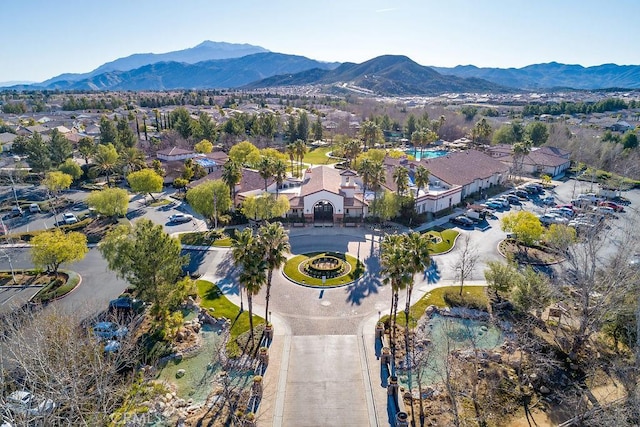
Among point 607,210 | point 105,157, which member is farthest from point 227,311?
point 607,210

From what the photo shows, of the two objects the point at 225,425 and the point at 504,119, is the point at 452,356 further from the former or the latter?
the point at 504,119

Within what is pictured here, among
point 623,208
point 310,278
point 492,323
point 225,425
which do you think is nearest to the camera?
point 225,425

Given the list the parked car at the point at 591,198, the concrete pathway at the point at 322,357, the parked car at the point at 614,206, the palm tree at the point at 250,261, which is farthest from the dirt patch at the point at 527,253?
the palm tree at the point at 250,261

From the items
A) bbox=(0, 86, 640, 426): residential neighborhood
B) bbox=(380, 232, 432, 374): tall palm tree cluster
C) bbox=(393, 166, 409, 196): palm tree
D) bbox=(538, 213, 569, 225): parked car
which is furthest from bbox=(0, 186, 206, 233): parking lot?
bbox=(538, 213, 569, 225): parked car

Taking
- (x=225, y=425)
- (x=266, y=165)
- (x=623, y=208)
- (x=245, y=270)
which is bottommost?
(x=225, y=425)

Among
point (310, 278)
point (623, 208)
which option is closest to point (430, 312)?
point (310, 278)
